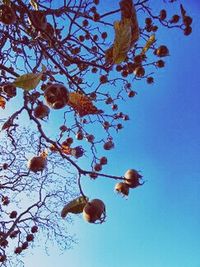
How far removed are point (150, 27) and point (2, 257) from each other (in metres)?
4.38

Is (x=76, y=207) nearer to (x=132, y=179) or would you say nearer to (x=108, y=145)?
(x=132, y=179)

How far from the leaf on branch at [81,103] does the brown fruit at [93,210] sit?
2.86ft

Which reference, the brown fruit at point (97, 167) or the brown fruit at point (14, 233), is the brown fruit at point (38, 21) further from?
the brown fruit at point (14, 233)

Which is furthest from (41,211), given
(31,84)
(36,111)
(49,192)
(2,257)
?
(31,84)

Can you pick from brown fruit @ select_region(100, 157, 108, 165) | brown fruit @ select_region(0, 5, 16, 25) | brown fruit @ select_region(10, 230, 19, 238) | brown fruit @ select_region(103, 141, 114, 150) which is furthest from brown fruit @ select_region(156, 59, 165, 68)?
brown fruit @ select_region(10, 230, 19, 238)

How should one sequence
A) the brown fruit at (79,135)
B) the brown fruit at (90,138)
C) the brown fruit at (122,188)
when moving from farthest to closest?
the brown fruit at (79,135)
the brown fruit at (90,138)
the brown fruit at (122,188)

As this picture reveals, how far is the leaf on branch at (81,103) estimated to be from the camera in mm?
2402

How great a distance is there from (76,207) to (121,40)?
2.86 ft

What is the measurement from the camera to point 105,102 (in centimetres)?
433

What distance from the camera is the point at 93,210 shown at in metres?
1.72

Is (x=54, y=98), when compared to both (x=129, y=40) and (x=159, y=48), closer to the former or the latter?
(x=129, y=40)

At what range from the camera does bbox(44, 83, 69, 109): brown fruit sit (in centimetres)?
181

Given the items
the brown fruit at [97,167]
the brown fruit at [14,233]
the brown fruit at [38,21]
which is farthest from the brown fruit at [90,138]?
the brown fruit at [14,233]

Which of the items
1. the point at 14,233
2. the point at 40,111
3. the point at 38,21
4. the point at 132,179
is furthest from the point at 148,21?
the point at 14,233
